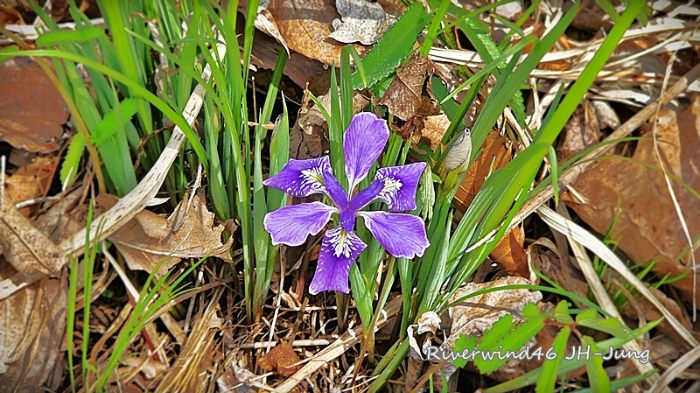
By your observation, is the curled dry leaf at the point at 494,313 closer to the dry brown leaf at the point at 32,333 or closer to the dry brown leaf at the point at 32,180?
the dry brown leaf at the point at 32,333

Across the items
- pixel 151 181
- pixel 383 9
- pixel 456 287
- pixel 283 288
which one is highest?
pixel 383 9

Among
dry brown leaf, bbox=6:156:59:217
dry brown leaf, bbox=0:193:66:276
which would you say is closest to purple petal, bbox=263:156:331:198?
dry brown leaf, bbox=0:193:66:276

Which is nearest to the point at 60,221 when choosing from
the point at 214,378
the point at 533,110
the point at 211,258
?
the point at 211,258

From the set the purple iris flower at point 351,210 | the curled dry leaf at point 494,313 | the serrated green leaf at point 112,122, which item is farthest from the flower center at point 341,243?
the serrated green leaf at point 112,122

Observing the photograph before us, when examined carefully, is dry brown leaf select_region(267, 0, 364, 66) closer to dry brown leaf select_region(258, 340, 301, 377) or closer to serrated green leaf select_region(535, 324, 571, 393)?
dry brown leaf select_region(258, 340, 301, 377)

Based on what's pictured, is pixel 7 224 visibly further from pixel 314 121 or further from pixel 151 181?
pixel 314 121

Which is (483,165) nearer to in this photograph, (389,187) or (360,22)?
(389,187)
